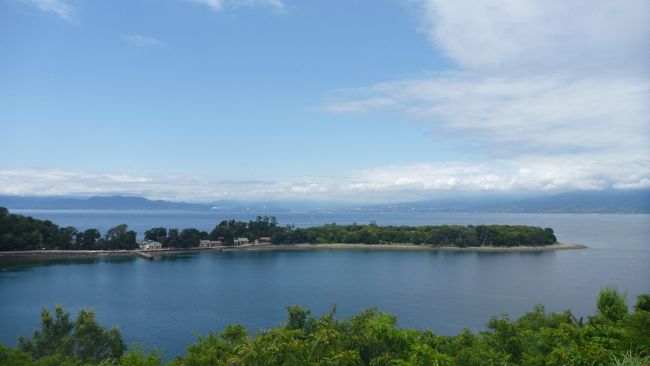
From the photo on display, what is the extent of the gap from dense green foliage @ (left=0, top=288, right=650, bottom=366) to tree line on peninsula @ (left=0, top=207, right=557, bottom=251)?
36448 mm

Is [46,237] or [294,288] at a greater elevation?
[46,237]

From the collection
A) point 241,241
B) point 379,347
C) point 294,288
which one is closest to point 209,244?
point 241,241

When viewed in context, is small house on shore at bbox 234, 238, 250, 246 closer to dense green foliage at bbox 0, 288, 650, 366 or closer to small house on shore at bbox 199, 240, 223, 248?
small house on shore at bbox 199, 240, 223, 248

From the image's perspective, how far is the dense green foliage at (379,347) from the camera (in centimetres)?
451

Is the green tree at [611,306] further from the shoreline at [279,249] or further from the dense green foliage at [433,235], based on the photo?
the dense green foliage at [433,235]

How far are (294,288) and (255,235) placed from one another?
87.6 feet

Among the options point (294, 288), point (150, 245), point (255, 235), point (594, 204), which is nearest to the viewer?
point (294, 288)

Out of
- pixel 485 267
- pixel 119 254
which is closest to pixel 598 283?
pixel 485 267

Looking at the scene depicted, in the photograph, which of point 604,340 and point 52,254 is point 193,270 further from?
point 604,340

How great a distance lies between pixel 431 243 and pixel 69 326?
134ft

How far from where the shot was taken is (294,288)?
2381cm

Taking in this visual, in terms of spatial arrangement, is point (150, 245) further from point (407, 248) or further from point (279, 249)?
point (407, 248)

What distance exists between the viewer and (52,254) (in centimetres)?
3834

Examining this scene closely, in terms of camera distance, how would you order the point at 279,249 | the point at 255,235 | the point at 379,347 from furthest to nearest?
the point at 255,235 < the point at 279,249 < the point at 379,347
